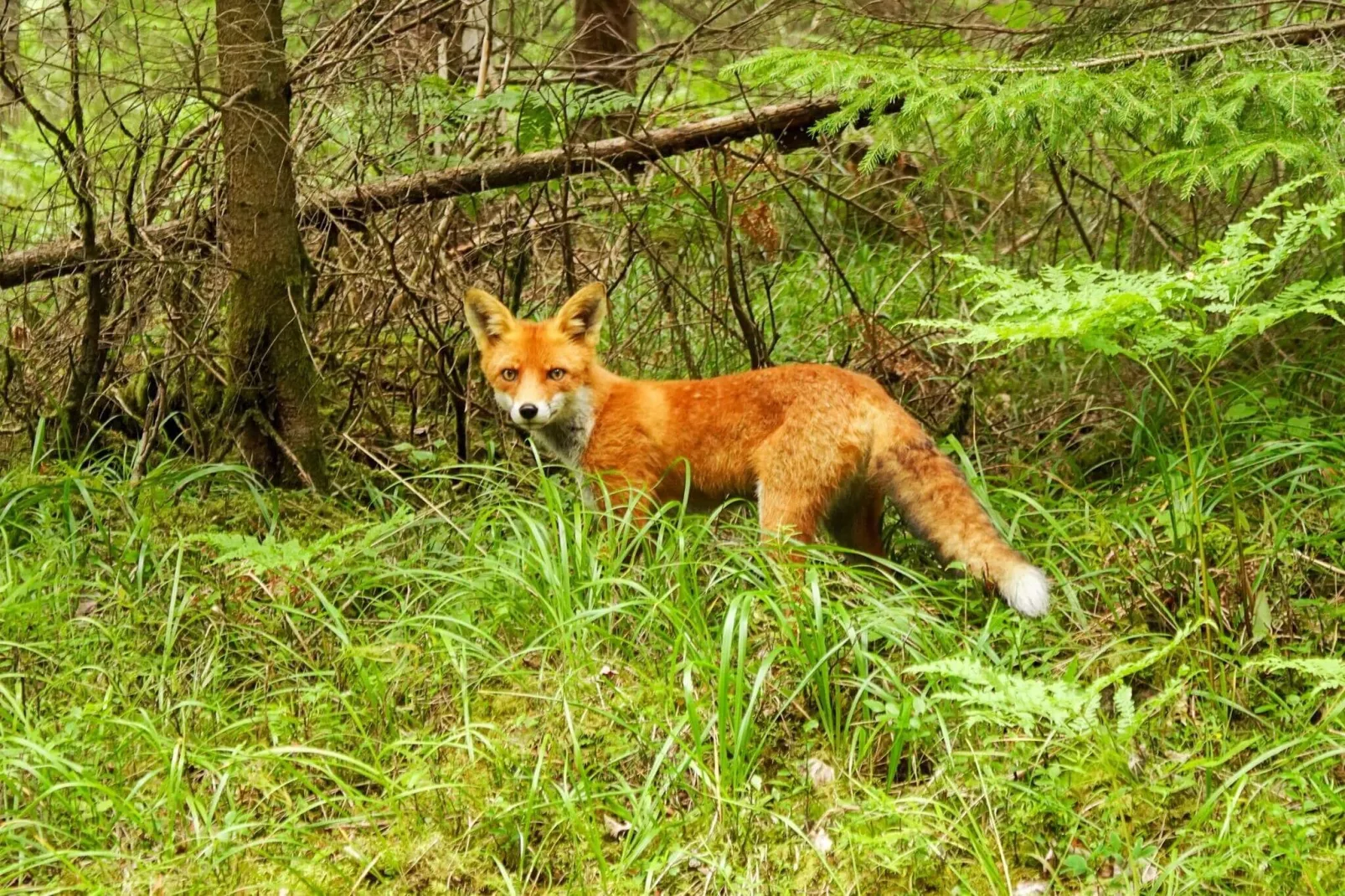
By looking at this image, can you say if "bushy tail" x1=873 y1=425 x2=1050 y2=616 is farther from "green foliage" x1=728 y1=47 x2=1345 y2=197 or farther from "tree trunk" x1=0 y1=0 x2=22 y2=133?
"tree trunk" x1=0 y1=0 x2=22 y2=133

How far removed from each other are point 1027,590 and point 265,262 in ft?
14.2

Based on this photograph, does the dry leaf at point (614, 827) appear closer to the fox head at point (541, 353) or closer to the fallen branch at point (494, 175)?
the fox head at point (541, 353)

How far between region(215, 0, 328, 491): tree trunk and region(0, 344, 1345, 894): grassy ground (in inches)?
32.6

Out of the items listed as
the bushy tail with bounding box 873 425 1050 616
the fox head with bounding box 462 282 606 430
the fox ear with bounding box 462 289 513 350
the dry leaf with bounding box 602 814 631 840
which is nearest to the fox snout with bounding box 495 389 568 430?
the fox head with bounding box 462 282 606 430

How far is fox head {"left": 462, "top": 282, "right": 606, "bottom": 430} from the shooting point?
19.5 ft

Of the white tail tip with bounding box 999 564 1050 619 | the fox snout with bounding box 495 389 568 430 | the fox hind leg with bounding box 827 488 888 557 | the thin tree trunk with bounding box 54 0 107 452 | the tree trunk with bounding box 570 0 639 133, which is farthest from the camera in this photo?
the tree trunk with bounding box 570 0 639 133

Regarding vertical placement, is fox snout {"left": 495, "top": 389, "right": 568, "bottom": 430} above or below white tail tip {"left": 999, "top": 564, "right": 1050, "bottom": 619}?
above

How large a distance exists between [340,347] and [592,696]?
384 cm

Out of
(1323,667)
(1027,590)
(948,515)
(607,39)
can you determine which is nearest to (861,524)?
(948,515)

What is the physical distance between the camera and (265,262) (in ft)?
21.1

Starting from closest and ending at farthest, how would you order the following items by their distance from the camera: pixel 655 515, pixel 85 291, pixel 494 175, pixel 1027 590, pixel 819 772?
1. pixel 819 772
2. pixel 1027 590
3. pixel 655 515
4. pixel 85 291
5. pixel 494 175

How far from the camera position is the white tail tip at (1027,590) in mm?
4520

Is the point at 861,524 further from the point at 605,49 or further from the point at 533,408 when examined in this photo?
the point at 605,49

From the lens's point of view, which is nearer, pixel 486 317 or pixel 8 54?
pixel 8 54
